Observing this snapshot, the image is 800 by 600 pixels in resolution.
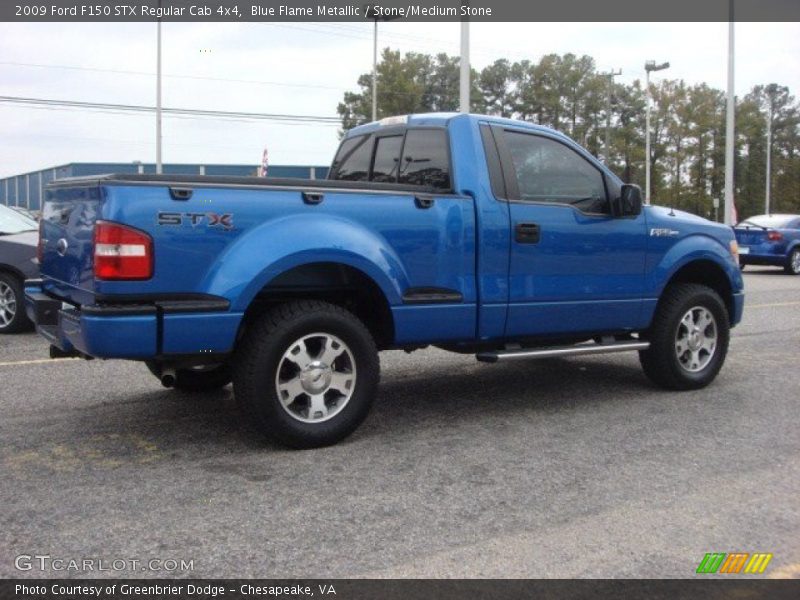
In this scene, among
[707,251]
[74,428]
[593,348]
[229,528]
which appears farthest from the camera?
[707,251]

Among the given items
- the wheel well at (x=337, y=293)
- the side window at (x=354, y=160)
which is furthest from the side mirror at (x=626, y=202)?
the wheel well at (x=337, y=293)

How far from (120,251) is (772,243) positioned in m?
19.3

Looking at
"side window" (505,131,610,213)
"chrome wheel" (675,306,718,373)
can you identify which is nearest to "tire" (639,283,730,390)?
"chrome wheel" (675,306,718,373)

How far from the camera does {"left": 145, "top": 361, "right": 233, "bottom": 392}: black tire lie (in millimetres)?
6125

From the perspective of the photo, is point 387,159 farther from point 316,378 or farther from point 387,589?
point 387,589

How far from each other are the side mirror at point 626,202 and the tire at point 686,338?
0.84 m

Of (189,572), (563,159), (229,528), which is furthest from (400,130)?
(189,572)

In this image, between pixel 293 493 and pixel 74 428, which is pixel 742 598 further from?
pixel 74 428

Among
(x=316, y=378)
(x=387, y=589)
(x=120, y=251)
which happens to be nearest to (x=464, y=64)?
(x=316, y=378)

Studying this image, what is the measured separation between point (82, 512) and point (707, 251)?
4915 millimetres

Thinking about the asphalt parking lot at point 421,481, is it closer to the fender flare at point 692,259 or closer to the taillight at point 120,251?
the fender flare at point 692,259

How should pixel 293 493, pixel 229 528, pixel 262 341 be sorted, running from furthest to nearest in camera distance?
pixel 262 341
pixel 293 493
pixel 229 528

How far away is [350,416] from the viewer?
5.04 metres

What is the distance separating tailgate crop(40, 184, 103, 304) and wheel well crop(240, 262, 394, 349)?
925mm
